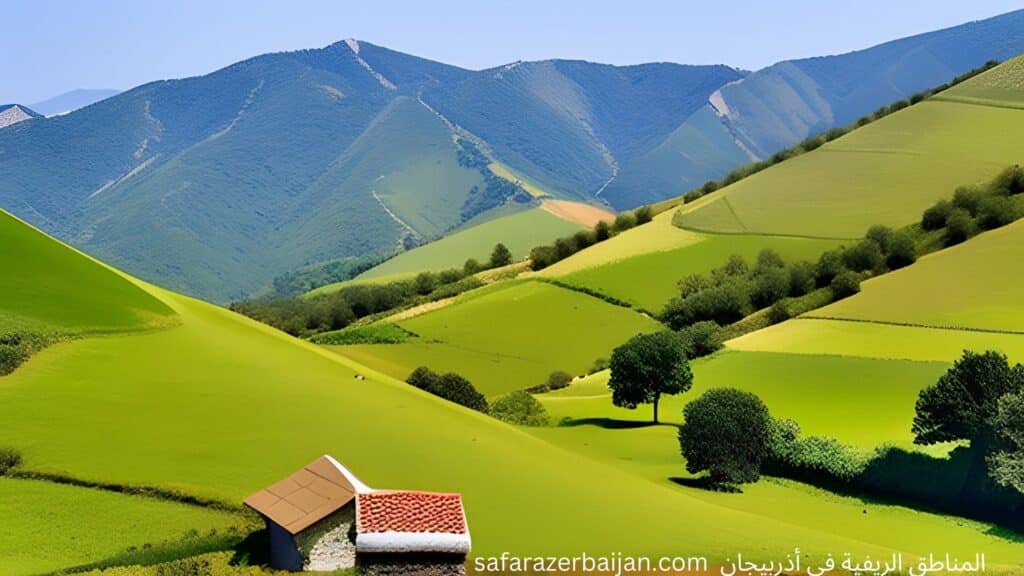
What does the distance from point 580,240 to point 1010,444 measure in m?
86.8

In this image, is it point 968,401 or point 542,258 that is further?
point 542,258

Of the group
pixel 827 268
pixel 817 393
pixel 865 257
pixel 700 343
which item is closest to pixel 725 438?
pixel 817 393

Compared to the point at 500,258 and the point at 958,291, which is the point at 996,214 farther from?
the point at 500,258

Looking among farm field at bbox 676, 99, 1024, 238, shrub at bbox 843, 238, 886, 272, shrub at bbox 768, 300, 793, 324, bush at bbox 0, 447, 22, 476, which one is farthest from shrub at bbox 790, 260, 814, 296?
→ bush at bbox 0, 447, 22, 476

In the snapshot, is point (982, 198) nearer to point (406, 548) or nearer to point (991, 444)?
point (991, 444)

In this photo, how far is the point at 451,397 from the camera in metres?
52.1

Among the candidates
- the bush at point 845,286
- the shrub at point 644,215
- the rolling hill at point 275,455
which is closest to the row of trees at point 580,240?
the shrub at point 644,215

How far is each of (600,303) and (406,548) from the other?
77.4 m

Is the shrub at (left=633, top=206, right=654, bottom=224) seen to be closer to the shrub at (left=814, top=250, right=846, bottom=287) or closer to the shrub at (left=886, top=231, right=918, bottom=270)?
the shrub at (left=814, top=250, right=846, bottom=287)

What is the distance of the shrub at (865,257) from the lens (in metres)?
86.4

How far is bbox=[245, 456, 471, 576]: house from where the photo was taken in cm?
1830

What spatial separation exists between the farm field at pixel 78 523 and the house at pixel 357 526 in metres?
3.58

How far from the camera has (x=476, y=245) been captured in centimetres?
17988

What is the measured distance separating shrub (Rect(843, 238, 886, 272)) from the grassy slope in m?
67.5
